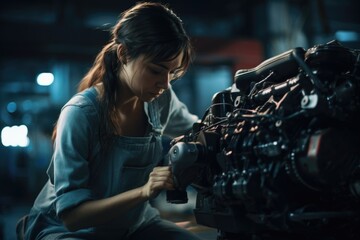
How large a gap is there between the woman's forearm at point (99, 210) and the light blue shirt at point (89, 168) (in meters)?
0.03

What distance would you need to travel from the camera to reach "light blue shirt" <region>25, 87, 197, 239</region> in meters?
1.46

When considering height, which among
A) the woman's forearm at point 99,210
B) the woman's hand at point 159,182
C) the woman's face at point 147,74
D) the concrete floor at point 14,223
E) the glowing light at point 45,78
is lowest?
the concrete floor at point 14,223

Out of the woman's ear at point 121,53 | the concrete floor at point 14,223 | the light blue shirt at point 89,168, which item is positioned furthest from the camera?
the concrete floor at point 14,223

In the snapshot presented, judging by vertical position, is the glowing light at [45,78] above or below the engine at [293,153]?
above

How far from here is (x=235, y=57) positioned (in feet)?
20.4

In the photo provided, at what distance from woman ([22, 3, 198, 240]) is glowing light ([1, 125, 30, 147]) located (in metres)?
7.59

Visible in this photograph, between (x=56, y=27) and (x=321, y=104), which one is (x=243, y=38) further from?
(x=321, y=104)

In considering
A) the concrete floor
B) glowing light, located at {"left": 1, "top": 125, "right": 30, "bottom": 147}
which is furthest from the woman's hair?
glowing light, located at {"left": 1, "top": 125, "right": 30, "bottom": 147}

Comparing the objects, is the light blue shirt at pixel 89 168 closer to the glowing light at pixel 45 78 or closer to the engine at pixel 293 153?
the engine at pixel 293 153

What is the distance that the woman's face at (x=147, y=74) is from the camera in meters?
1.50

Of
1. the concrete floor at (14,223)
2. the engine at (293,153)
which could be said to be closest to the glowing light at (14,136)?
the concrete floor at (14,223)

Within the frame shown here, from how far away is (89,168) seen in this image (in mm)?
1571

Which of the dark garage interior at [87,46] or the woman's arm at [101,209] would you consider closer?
the woman's arm at [101,209]

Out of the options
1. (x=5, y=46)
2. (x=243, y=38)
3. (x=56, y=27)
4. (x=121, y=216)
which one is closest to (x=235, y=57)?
(x=243, y=38)
